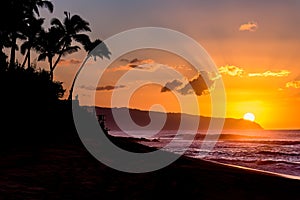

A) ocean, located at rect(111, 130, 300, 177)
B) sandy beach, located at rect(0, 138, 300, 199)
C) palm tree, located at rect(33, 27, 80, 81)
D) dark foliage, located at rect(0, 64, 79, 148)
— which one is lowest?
ocean, located at rect(111, 130, 300, 177)

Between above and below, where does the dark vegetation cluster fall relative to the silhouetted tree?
below

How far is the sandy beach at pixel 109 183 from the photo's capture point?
7727 mm

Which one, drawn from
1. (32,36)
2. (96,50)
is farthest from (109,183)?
(96,50)

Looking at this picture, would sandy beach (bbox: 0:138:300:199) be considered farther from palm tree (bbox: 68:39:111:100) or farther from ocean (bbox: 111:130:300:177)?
palm tree (bbox: 68:39:111:100)

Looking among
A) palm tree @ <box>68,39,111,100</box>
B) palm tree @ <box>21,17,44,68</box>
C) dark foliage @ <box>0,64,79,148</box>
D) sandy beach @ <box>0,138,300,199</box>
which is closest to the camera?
sandy beach @ <box>0,138,300,199</box>

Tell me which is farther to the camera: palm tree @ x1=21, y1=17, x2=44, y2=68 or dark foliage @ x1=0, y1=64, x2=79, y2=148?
palm tree @ x1=21, y1=17, x2=44, y2=68

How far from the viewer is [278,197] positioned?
9117 mm

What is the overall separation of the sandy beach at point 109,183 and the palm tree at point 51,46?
2577 centimetres

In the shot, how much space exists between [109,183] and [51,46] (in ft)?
97.6

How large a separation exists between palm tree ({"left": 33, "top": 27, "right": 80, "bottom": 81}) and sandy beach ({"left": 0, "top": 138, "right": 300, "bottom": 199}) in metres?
25.8

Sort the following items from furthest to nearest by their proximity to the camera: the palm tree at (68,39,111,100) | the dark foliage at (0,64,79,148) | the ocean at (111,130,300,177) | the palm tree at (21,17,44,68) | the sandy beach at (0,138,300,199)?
the palm tree at (68,39,111,100)
the palm tree at (21,17,44,68)
the ocean at (111,130,300,177)
the dark foliage at (0,64,79,148)
the sandy beach at (0,138,300,199)

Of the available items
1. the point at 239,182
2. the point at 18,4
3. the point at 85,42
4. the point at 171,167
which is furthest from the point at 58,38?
the point at 239,182

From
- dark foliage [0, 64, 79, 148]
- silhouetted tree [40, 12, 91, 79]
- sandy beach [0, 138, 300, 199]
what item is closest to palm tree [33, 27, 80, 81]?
silhouetted tree [40, 12, 91, 79]

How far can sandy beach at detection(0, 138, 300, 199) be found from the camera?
7727 millimetres
